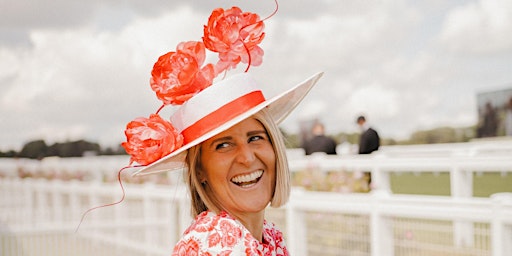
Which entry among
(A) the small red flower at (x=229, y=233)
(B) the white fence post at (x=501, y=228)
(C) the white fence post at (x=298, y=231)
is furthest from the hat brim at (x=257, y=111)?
(C) the white fence post at (x=298, y=231)

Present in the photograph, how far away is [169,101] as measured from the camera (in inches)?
86.3

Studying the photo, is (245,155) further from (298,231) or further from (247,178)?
(298,231)

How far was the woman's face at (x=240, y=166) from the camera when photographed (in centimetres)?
207

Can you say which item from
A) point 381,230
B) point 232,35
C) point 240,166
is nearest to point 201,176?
point 240,166

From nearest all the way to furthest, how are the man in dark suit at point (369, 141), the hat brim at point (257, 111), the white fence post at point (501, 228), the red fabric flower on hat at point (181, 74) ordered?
the hat brim at point (257, 111), the red fabric flower on hat at point (181, 74), the white fence post at point (501, 228), the man in dark suit at point (369, 141)

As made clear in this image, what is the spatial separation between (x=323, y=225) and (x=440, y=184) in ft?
44.5

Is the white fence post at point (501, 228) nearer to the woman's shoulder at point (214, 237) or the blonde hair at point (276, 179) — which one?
the blonde hair at point (276, 179)

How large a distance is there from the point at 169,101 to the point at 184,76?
110 millimetres

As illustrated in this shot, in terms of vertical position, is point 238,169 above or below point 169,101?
below

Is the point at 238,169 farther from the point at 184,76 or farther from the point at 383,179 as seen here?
Result: the point at 383,179

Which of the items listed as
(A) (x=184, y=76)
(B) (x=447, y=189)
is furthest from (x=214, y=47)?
(B) (x=447, y=189)

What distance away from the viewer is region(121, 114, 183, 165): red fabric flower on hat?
2.11m

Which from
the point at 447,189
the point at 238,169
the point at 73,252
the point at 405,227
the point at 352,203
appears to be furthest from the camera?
the point at 447,189

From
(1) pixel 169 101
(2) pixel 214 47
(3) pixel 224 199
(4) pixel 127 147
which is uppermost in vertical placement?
(2) pixel 214 47
